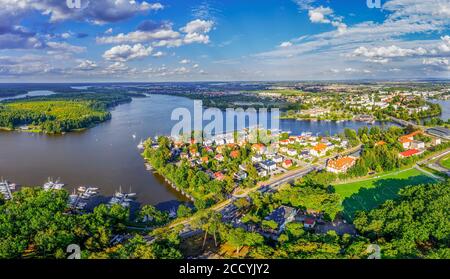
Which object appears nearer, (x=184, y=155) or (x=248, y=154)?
(x=248, y=154)

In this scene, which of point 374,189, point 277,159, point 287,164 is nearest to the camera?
point 374,189

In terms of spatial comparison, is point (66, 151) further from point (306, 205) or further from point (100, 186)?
point (306, 205)

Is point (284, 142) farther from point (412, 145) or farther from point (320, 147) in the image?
point (412, 145)

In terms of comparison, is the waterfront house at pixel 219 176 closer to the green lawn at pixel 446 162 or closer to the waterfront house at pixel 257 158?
the waterfront house at pixel 257 158

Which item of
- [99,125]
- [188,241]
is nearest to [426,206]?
[188,241]

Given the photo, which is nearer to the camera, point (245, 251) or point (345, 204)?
point (245, 251)

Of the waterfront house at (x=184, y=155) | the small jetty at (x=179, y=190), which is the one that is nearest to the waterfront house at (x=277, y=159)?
the waterfront house at (x=184, y=155)

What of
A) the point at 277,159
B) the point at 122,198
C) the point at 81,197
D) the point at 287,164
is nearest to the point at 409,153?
the point at 287,164

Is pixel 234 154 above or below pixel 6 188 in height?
above
